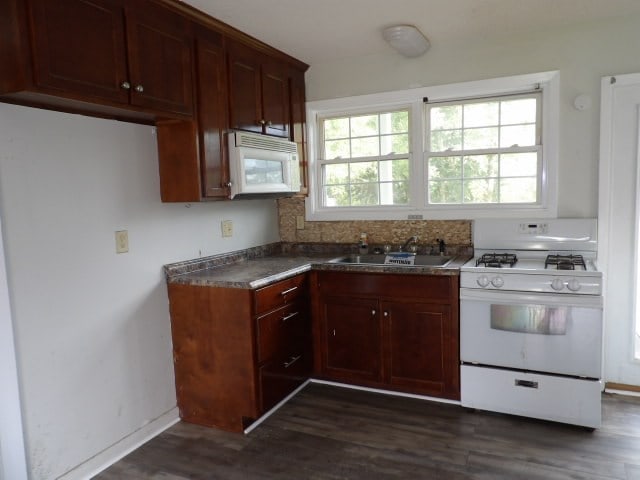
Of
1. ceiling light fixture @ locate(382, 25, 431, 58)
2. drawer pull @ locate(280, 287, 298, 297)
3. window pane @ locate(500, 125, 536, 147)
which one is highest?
ceiling light fixture @ locate(382, 25, 431, 58)

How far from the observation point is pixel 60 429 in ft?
6.97

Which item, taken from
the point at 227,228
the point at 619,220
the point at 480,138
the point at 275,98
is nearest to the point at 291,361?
the point at 227,228

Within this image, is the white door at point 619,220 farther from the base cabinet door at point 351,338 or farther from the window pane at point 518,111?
the base cabinet door at point 351,338

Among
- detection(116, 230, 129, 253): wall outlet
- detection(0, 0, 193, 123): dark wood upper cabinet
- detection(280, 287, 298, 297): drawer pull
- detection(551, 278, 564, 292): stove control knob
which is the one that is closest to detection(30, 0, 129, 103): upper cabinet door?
detection(0, 0, 193, 123): dark wood upper cabinet

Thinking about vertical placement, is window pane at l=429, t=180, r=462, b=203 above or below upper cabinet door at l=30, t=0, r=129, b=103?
below

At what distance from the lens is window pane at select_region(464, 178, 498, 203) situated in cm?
324

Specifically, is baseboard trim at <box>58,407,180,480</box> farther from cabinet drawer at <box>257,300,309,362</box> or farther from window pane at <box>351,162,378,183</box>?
window pane at <box>351,162,378,183</box>

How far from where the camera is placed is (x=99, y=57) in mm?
1963

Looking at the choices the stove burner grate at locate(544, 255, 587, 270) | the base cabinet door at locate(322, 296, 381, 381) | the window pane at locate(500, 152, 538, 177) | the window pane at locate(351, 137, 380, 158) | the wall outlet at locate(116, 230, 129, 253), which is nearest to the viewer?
the wall outlet at locate(116, 230, 129, 253)

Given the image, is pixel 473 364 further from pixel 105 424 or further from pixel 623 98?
pixel 105 424

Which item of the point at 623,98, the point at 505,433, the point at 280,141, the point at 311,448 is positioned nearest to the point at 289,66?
the point at 280,141

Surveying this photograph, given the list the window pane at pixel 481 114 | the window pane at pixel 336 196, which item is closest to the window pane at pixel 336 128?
the window pane at pixel 336 196

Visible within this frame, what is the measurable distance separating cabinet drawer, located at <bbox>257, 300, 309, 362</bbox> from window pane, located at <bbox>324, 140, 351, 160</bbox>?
1272 mm

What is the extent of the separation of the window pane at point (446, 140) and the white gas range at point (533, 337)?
91 cm
